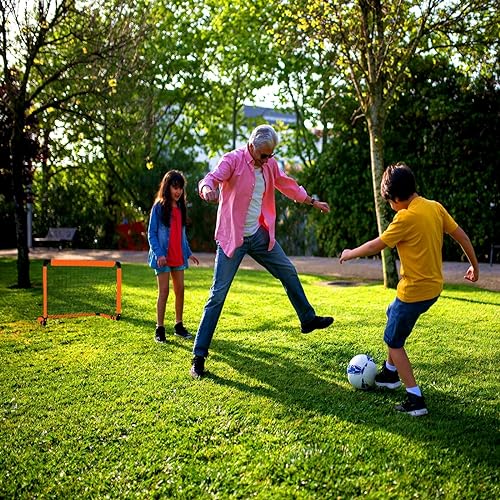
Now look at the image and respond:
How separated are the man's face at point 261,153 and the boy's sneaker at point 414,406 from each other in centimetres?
226

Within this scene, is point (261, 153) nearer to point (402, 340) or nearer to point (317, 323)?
point (317, 323)

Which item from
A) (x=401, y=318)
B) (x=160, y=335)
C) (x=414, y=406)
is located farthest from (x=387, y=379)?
(x=160, y=335)

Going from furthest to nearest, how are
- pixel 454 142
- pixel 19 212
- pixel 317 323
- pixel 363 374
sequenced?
1. pixel 454 142
2. pixel 19 212
3. pixel 317 323
4. pixel 363 374

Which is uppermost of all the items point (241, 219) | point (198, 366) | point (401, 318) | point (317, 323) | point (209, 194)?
point (209, 194)

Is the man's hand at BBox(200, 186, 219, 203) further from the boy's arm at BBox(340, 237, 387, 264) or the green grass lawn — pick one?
the green grass lawn

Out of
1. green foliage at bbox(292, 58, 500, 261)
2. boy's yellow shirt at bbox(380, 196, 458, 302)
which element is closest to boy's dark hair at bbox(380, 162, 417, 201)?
boy's yellow shirt at bbox(380, 196, 458, 302)

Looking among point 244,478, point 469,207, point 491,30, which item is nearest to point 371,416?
point 244,478

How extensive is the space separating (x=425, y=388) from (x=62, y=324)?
14.4 feet

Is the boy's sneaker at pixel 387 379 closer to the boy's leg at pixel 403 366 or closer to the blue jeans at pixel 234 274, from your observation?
the boy's leg at pixel 403 366

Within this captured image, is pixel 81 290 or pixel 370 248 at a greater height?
pixel 370 248

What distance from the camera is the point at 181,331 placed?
6.42 meters

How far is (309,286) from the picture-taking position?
35.7 ft

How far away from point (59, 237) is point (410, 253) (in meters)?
18.6

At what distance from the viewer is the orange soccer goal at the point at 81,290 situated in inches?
283
